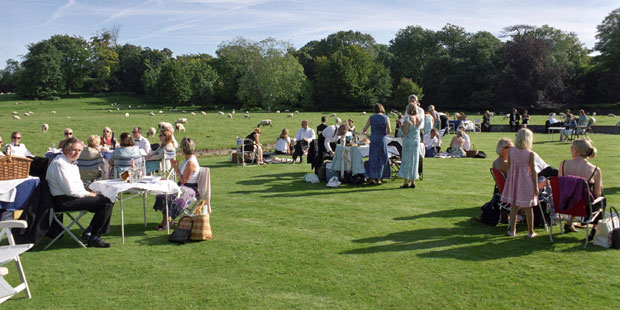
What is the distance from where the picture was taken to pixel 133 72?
8650cm

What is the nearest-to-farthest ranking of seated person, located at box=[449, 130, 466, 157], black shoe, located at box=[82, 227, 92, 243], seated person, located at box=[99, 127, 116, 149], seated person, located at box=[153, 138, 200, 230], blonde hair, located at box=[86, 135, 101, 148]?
black shoe, located at box=[82, 227, 92, 243]
seated person, located at box=[153, 138, 200, 230]
blonde hair, located at box=[86, 135, 101, 148]
seated person, located at box=[99, 127, 116, 149]
seated person, located at box=[449, 130, 466, 157]

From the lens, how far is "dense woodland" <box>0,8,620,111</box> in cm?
5481

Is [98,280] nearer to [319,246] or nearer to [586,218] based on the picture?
[319,246]

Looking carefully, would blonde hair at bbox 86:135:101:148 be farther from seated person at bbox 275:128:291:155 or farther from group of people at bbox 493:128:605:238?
→ seated person at bbox 275:128:291:155

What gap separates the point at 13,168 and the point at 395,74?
75572 millimetres

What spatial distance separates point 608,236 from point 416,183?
17.2 feet

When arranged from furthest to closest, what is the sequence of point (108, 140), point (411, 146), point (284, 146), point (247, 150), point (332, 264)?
1. point (284, 146)
2. point (247, 150)
3. point (108, 140)
4. point (411, 146)
5. point (332, 264)

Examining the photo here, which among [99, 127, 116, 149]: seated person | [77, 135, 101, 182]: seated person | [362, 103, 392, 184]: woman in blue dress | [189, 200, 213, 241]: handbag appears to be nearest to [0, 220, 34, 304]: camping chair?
[189, 200, 213, 241]: handbag

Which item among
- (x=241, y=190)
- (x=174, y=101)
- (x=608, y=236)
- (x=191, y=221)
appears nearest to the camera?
(x=608, y=236)

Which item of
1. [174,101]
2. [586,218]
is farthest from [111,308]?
[174,101]

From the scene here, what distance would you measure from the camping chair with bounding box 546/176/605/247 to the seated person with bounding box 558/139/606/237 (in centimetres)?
16

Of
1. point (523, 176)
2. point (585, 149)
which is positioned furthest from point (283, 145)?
point (585, 149)

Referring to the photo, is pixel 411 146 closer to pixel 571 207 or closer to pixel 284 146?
pixel 571 207

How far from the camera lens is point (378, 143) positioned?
1027cm
